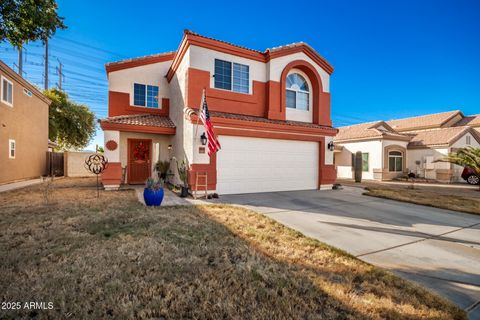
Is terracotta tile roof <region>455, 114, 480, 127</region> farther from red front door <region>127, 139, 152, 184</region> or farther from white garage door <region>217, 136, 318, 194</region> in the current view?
red front door <region>127, 139, 152, 184</region>

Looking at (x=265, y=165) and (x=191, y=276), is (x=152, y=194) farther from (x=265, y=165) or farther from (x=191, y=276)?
(x=265, y=165)

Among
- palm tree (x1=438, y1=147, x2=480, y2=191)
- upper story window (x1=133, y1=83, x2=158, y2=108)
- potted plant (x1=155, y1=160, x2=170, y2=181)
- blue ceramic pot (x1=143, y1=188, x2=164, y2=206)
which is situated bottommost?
blue ceramic pot (x1=143, y1=188, x2=164, y2=206)

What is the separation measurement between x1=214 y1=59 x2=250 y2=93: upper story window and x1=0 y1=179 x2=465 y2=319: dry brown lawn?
765cm

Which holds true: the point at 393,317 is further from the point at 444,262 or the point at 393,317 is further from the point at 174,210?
the point at 174,210

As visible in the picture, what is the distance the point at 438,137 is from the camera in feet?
67.9

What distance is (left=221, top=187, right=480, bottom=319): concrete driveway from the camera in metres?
3.32

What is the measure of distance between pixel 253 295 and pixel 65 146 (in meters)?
35.1

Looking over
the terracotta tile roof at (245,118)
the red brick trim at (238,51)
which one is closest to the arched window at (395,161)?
the terracotta tile roof at (245,118)

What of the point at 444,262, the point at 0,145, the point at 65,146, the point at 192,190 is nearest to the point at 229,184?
the point at 192,190

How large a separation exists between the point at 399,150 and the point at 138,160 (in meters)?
22.1

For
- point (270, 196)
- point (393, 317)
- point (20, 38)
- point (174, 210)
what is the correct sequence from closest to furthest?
1. point (393, 317)
2. point (174, 210)
3. point (20, 38)
4. point (270, 196)

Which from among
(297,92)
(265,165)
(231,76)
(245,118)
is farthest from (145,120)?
(297,92)

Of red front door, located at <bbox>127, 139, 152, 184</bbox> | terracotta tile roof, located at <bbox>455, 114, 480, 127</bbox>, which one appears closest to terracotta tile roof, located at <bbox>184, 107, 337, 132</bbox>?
red front door, located at <bbox>127, 139, 152, 184</bbox>

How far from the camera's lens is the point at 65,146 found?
29297 millimetres
